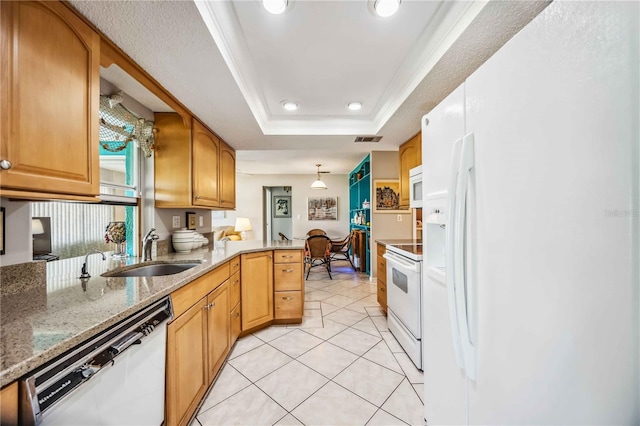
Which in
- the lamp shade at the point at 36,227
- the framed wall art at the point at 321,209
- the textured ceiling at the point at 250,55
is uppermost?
the textured ceiling at the point at 250,55

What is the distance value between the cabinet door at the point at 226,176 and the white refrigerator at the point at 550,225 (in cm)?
266

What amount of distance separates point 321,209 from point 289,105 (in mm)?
4384

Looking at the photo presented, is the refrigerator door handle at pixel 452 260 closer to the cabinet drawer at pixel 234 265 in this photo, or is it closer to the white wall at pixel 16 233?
the cabinet drawer at pixel 234 265

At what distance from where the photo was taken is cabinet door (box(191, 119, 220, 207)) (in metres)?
2.32

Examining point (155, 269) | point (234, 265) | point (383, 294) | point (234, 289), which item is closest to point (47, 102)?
point (155, 269)

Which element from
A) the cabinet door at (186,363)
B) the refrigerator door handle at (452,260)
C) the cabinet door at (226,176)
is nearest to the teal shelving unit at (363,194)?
the cabinet door at (226,176)

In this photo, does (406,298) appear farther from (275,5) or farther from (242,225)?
(242,225)

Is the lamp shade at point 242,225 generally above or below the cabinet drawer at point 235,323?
above

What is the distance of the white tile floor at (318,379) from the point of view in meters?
1.45

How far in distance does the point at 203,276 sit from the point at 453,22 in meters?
2.19

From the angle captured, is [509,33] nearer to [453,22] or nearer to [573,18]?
[453,22]

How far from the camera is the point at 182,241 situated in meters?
2.33

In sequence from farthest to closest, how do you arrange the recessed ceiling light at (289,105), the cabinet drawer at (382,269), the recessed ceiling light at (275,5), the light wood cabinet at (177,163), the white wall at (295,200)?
the white wall at (295,200)
the cabinet drawer at (382,269)
the recessed ceiling light at (289,105)
the light wood cabinet at (177,163)
the recessed ceiling light at (275,5)

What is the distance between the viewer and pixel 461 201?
88cm
